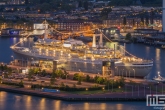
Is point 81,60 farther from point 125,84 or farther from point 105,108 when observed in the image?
point 105,108

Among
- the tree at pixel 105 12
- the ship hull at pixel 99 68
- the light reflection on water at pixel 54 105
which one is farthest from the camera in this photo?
the tree at pixel 105 12

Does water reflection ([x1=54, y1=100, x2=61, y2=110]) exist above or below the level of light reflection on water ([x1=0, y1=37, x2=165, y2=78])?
below

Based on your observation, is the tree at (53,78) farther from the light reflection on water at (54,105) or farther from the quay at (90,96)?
the light reflection on water at (54,105)

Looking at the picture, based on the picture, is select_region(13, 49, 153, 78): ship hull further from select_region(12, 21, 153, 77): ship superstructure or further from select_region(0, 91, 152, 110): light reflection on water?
select_region(0, 91, 152, 110): light reflection on water

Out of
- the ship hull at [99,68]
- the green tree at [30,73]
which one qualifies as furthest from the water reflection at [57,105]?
the ship hull at [99,68]

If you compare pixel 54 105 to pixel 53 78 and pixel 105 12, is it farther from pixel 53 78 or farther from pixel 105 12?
pixel 105 12

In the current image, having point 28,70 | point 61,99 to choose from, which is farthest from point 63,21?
point 61,99

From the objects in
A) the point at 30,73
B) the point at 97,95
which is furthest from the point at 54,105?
the point at 30,73

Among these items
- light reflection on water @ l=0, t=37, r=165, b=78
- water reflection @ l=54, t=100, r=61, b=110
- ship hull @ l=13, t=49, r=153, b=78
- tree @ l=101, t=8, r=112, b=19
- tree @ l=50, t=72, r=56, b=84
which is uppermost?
tree @ l=101, t=8, r=112, b=19

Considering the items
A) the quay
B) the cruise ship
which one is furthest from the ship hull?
the quay
